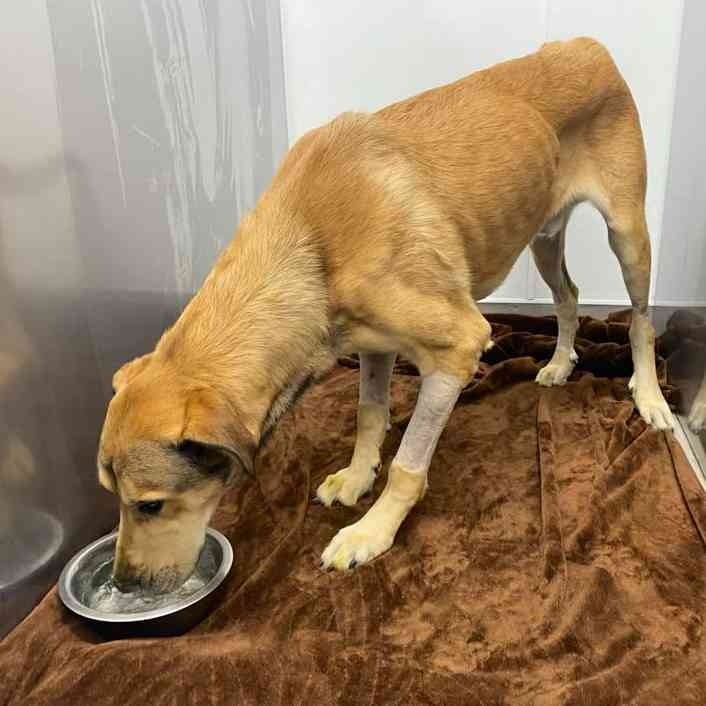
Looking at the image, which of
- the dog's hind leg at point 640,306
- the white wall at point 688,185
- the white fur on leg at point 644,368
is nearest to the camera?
the dog's hind leg at point 640,306

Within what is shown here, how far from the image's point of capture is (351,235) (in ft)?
7.67

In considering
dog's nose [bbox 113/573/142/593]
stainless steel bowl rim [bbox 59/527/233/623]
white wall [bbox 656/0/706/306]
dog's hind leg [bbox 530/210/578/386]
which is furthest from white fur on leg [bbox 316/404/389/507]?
white wall [bbox 656/0/706/306]

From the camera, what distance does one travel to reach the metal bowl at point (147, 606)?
7.29 ft

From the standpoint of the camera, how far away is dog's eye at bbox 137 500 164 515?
213 centimetres

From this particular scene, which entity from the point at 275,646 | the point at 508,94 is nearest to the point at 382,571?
the point at 275,646

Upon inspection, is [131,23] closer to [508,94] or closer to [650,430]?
[508,94]

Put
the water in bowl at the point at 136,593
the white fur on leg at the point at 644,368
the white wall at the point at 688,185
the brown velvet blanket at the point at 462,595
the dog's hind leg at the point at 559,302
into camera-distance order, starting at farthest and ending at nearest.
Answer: the dog's hind leg at the point at 559,302
the white wall at the point at 688,185
the white fur on leg at the point at 644,368
the water in bowl at the point at 136,593
the brown velvet blanket at the point at 462,595

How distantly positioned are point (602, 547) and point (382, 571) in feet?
2.39

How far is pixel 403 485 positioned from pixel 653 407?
4.40 feet

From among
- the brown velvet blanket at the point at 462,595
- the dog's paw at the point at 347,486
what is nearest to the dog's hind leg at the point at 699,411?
the brown velvet blanket at the point at 462,595

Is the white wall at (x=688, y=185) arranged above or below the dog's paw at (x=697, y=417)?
above

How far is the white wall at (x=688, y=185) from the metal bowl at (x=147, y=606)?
230cm

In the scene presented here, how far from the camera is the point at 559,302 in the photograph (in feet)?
12.4

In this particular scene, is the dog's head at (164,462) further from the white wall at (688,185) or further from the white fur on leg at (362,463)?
the white wall at (688,185)
